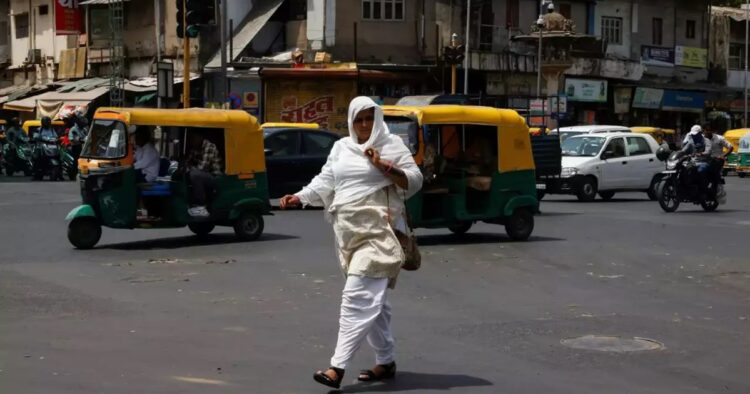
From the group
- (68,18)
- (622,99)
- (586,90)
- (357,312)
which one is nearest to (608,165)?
(357,312)

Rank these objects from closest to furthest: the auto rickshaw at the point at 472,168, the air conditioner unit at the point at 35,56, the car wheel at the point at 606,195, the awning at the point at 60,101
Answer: the auto rickshaw at the point at 472,168, the car wheel at the point at 606,195, the awning at the point at 60,101, the air conditioner unit at the point at 35,56

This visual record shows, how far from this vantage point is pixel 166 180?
1605 centimetres

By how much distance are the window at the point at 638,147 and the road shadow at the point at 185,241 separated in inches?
512

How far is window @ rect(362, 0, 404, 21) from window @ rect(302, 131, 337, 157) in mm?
20845

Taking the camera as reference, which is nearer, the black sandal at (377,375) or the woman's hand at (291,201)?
the black sandal at (377,375)

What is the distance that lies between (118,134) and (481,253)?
15.8ft

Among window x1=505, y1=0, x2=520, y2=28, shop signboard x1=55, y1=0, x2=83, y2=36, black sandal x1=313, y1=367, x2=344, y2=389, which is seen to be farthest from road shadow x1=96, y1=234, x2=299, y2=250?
shop signboard x1=55, y1=0, x2=83, y2=36

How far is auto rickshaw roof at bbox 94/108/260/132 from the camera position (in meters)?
15.6

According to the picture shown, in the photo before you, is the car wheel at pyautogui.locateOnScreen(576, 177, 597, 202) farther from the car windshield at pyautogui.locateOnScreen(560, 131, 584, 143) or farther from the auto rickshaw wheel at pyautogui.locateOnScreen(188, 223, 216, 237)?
the auto rickshaw wheel at pyautogui.locateOnScreen(188, 223, 216, 237)

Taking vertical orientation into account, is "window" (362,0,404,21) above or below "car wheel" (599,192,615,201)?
above

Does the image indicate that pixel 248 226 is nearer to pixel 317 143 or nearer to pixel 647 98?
pixel 317 143

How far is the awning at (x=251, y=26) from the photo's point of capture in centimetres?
4256

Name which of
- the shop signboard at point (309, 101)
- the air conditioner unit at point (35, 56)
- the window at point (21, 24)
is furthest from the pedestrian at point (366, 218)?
the window at point (21, 24)

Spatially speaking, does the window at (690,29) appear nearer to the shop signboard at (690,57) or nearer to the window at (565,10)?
the shop signboard at (690,57)
